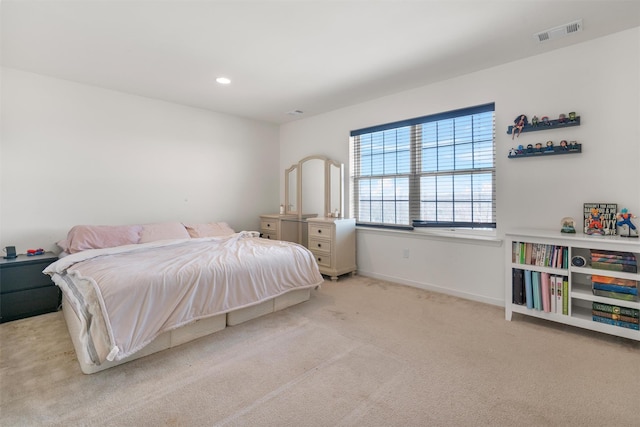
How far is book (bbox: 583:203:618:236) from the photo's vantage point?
2465mm

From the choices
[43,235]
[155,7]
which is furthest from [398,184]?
[43,235]

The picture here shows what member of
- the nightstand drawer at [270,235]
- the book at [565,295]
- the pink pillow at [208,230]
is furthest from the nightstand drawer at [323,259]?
the book at [565,295]

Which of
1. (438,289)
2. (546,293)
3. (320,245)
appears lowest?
(438,289)

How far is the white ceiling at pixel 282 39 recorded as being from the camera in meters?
2.12

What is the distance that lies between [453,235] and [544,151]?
1183 mm

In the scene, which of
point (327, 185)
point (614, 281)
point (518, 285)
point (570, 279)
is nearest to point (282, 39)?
point (327, 185)

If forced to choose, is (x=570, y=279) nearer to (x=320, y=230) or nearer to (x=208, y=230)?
(x=320, y=230)

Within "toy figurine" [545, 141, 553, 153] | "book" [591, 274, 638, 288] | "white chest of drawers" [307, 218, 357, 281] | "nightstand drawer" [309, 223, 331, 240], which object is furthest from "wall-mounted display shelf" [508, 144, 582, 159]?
"nightstand drawer" [309, 223, 331, 240]

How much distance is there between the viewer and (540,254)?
261cm

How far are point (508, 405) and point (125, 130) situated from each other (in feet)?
15.2

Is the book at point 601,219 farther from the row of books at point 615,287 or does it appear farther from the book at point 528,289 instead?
the book at point 528,289

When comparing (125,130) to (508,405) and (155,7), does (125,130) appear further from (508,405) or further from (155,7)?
(508,405)

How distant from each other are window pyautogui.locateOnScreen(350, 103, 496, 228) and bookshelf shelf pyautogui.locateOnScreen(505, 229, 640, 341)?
0.61m

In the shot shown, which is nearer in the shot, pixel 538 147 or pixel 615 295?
pixel 615 295
